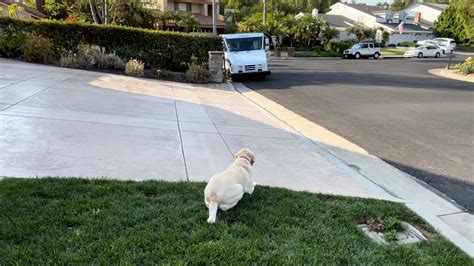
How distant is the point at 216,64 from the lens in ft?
51.4

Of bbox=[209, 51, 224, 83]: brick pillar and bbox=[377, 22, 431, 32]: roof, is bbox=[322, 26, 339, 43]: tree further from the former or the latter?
bbox=[209, 51, 224, 83]: brick pillar

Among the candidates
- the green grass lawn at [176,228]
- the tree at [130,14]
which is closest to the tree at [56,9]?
the tree at [130,14]

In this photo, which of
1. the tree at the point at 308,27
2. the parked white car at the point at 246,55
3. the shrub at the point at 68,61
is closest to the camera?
the shrub at the point at 68,61

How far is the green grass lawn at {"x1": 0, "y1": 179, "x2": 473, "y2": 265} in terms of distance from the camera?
2.91m

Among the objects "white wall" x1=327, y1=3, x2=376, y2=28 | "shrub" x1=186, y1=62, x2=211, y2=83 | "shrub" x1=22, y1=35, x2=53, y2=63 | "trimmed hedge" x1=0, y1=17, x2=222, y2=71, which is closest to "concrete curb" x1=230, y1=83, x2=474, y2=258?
"shrub" x1=186, y1=62, x2=211, y2=83

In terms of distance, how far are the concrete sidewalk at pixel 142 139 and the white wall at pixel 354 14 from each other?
203ft

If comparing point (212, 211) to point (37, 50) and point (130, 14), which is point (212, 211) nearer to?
point (37, 50)

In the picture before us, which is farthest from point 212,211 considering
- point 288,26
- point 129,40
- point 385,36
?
point 385,36

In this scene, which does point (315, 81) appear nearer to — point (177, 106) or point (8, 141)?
point (177, 106)

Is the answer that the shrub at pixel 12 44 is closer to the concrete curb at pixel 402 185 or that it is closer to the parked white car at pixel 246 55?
the parked white car at pixel 246 55

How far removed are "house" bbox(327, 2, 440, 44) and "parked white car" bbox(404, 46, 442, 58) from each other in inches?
588

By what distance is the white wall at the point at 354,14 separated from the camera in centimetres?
6519

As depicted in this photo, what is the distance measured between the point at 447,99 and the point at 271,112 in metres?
7.44

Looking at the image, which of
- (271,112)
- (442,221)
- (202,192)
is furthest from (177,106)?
(442,221)
